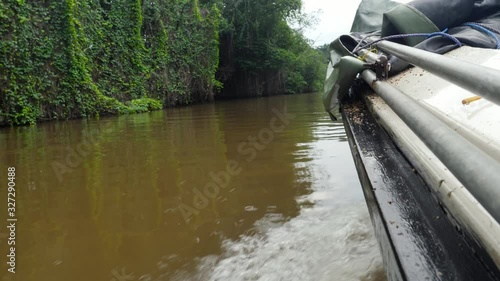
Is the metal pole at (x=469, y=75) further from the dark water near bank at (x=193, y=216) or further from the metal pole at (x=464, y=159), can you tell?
the dark water near bank at (x=193, y=216)

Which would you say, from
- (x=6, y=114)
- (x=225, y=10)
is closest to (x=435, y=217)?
(x=6, y=114)

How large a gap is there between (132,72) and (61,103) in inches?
136

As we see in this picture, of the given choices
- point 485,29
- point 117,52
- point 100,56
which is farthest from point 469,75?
point 117,52

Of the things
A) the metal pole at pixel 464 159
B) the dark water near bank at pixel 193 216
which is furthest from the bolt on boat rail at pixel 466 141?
the dark water near bank at pixel 193 216

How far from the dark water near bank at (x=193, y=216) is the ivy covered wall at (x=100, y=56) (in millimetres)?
5286

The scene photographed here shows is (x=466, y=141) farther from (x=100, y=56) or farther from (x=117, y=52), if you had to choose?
(x=117, y=52)

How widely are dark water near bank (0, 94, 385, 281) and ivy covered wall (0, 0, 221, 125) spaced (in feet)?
17.3

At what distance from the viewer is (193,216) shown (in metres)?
2.08

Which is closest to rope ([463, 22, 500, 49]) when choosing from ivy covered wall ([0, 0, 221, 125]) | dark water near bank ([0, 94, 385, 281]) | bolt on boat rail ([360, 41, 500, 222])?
dark water near bank ([0, 94, 385, 281])

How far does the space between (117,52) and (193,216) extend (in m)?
10.7

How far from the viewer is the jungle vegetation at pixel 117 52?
807cm

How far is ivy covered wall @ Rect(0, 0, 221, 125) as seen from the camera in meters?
8.00

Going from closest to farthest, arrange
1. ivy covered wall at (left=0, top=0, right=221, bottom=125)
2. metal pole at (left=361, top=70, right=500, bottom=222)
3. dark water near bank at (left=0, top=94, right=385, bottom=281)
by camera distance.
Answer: metal pole at (left=361, top=70, right=500, bottom=222)
dark water near bank at (left=0, top=94, right=385, bottom=281)
ivy covered wall at (left=0, top=0, right=221, bottom=125)

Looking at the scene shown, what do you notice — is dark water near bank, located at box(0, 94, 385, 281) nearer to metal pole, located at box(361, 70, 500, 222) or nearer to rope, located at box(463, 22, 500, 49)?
metal pole, located at box(361, 70, 500, 222)
